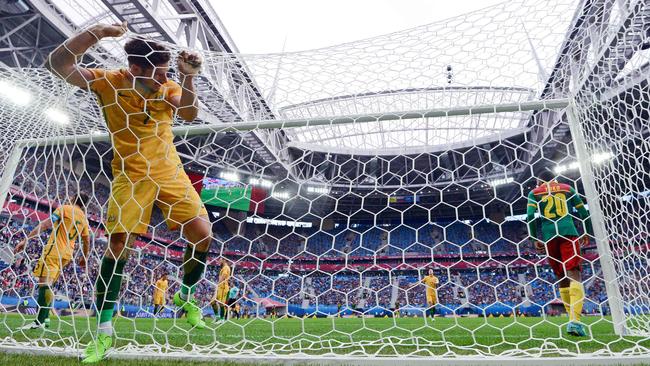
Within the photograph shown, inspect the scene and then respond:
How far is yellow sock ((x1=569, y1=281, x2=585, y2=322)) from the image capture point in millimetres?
2861

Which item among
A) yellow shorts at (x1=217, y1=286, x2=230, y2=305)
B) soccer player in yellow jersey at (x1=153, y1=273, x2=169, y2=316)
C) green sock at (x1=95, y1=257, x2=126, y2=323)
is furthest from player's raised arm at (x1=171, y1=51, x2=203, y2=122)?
soccer player in yellow jersey at (x1=153, y1=273, x2=169, y2=316)

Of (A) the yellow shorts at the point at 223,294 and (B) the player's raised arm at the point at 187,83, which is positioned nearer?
(B) the player's raised arm at the point at 187,83

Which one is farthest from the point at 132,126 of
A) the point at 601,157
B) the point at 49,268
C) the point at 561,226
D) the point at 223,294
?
the point at 223,294

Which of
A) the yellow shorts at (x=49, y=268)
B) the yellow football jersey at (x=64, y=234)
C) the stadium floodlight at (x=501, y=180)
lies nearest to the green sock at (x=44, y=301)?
the yellow shorts at (x=49, y=268)

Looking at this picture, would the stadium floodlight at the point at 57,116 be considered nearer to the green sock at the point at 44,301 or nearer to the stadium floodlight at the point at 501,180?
the green sock at the point at 44,301

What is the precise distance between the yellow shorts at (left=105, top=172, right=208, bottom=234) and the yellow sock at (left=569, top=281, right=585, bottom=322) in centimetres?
289

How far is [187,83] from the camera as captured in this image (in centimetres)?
254

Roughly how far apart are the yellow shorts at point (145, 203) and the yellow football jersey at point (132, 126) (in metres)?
0.07

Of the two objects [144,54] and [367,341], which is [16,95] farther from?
[367,341]

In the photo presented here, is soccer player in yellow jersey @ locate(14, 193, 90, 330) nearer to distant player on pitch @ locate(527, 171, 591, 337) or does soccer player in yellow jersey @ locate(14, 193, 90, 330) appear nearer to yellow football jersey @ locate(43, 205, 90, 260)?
yellow football jersey @ locate(43, 205, 90, 260)

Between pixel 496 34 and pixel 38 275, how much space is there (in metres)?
5.21

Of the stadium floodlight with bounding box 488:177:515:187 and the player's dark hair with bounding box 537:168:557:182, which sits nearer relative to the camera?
the stadium floodlight with bounding box 488:177:515:187

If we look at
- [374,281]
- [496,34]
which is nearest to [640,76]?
[496,34]

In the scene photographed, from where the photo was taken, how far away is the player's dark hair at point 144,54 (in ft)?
8.11
